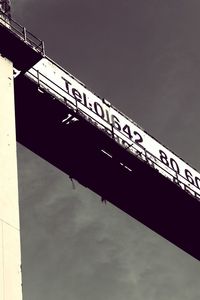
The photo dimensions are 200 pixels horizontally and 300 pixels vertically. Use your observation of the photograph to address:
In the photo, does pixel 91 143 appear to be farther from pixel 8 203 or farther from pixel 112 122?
pixel 8 203

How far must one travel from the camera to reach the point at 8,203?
20.6 m

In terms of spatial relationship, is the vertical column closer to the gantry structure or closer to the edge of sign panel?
the gantry structure

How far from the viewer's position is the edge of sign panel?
2783 centimetres

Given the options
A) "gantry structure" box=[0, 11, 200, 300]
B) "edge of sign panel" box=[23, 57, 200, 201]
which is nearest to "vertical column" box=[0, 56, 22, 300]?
"gantry structure" box=[0, 11, 200, 300]

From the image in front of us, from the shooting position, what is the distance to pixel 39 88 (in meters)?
26.9

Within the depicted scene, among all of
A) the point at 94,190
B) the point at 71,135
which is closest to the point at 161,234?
the point at 94,190

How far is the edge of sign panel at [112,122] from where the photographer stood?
27.8 metres

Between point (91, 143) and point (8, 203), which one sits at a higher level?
point (91, 143)

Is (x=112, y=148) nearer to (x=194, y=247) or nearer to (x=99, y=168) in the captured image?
(x=99, y=168)

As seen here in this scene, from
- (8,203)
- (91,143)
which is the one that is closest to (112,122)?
(91,143)

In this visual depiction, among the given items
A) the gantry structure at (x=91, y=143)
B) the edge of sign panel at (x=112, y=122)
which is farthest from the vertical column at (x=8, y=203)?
the edge of sign panel at (x=112, y=122)

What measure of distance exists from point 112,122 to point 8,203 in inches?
401

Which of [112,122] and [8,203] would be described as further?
[112,122]

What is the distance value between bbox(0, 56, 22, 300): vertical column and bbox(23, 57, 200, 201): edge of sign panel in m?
3.23
